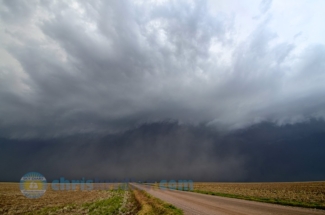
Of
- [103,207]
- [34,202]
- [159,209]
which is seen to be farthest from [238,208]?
[34,202]

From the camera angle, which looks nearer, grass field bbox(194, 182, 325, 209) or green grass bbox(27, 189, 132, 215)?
green grass bbox(27, 189, 132, 215)

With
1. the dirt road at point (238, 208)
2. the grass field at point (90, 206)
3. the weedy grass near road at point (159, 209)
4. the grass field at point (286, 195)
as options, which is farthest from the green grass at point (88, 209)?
the grass field at point (286, 195)

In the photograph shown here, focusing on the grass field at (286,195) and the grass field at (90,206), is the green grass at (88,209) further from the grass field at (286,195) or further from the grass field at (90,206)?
the grass field at (286,195)

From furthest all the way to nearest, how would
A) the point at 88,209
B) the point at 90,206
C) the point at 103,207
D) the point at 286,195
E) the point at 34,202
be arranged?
the point at 286,195, the point at 34,202, the point at 90,206, the point at 103,207, the point at 88,209

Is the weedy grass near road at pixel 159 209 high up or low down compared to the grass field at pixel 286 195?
up

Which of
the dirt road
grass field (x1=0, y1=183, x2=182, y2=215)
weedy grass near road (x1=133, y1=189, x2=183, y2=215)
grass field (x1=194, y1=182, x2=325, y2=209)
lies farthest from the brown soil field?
grass field (x1=194, y1=182, x2=325, y2=209)

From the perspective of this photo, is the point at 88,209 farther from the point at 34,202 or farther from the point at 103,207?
the point at 34,202

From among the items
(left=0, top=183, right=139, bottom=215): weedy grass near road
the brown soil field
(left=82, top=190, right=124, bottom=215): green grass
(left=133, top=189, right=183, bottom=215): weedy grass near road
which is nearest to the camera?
(left=133, top=189, right=183, bottom=215): weedy grass near road

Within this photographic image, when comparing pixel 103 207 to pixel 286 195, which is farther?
pixel 286 195

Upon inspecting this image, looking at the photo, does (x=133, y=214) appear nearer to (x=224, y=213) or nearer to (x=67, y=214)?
(x=67, y=214)

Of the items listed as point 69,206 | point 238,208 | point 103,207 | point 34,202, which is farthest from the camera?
point 34,202

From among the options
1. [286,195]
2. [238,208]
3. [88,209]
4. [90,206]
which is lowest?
[286,195]

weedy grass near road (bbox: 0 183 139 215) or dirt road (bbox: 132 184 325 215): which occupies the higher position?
dirt road (bbox: 132 184 325 215)

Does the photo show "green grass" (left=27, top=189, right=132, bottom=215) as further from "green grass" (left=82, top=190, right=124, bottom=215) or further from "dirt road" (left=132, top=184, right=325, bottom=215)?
"dirt road" (left=132, top=184, right=325, bottom=215)
